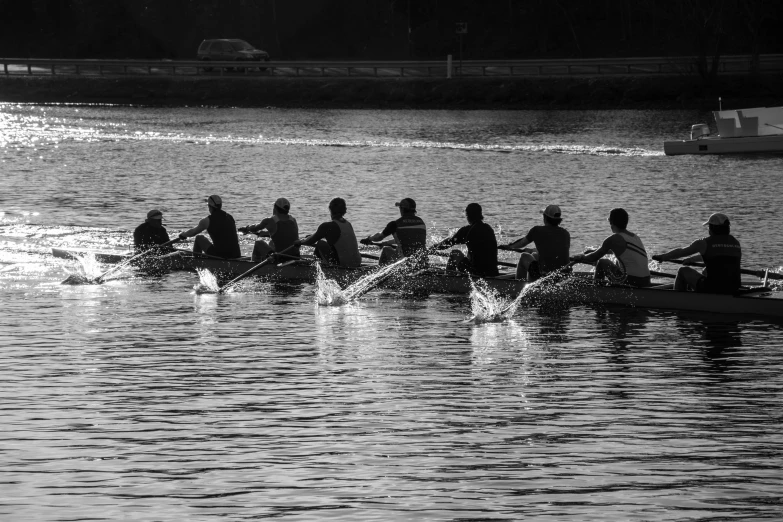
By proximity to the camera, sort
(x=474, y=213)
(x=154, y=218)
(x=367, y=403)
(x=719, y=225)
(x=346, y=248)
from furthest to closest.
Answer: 1. (x=154, y=218)
2. (x=346, y=248)
3. (x=474, y=213)
4. (x=719, y=225)
5. (x=367, y=403)

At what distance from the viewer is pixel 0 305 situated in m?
22.8

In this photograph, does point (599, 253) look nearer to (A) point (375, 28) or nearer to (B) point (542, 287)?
(B) point (542, 287)

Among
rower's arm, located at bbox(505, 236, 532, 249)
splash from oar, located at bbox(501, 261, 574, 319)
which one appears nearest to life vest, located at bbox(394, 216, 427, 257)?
rower's arm, located at bbox(505, 236, 532, 249)

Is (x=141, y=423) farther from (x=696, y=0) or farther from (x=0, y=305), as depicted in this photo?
(x=696, y=0)

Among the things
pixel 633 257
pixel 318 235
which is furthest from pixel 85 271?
pixel 633 257

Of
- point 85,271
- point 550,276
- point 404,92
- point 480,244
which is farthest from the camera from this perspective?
point 404,92

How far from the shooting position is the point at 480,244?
22.9 meters

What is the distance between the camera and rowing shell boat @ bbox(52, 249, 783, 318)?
68.8 feet

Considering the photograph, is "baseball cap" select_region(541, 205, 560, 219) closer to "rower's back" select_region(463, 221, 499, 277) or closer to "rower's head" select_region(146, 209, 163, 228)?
"rower's back" select_region(463, 221, 499, 277)

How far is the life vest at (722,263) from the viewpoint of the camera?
66.8 feet

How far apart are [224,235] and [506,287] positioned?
6.39m

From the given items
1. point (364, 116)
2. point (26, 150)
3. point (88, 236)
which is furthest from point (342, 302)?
point (364, 116)

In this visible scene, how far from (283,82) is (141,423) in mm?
63934

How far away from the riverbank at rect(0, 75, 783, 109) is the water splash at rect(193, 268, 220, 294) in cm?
4619
